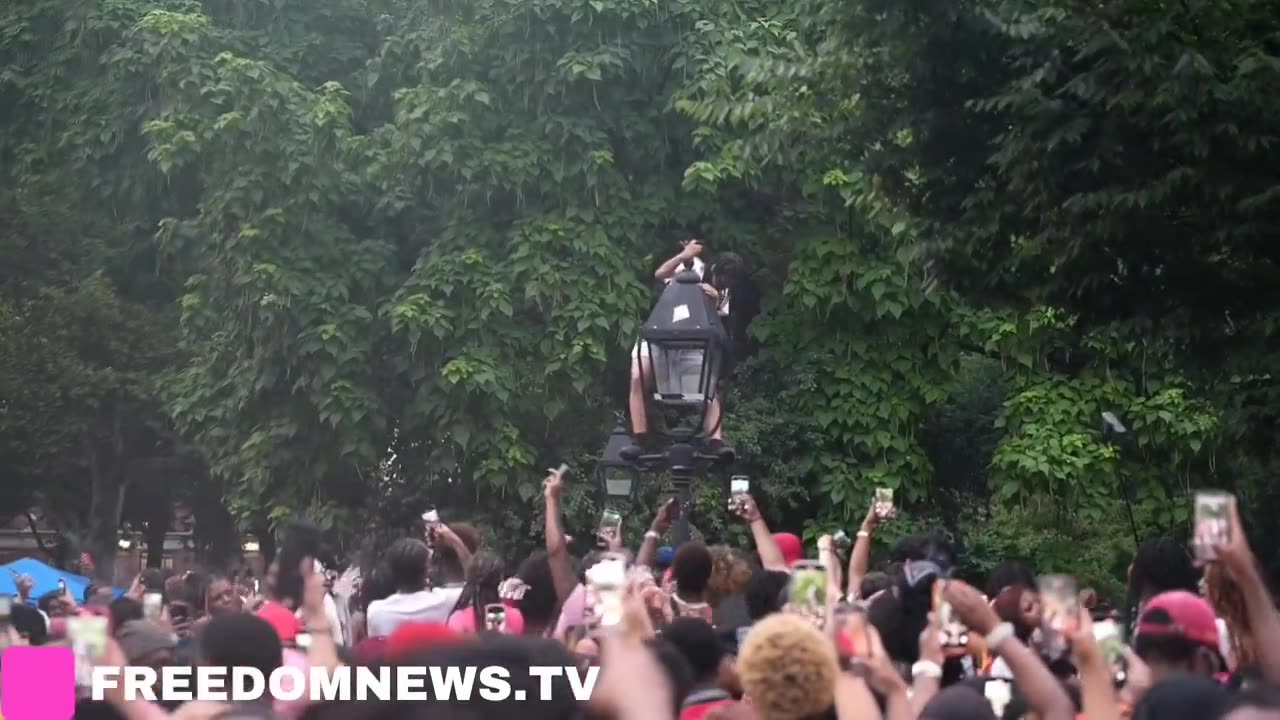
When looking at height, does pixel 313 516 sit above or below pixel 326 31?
below

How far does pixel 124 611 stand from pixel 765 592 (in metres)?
2.87

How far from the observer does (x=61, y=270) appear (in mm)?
29078

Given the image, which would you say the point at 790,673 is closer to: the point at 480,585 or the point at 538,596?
the point at 538,596

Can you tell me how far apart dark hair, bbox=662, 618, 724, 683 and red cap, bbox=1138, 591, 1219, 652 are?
4.63 ft

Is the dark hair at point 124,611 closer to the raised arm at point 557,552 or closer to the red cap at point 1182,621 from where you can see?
the raised arm at point 557,552

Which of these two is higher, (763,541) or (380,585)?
(763,541)

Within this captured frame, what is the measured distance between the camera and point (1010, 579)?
321 inches

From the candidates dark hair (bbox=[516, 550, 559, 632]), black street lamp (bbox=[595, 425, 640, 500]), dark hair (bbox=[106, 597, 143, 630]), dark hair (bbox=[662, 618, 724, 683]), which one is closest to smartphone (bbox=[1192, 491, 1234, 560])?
dark hair (bbox=[662, 618, 724, 683])

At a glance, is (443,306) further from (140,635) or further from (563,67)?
(140,635)

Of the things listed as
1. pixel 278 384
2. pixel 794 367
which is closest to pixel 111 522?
pixel 278 384

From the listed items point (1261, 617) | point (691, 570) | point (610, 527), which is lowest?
point (1261, 617)

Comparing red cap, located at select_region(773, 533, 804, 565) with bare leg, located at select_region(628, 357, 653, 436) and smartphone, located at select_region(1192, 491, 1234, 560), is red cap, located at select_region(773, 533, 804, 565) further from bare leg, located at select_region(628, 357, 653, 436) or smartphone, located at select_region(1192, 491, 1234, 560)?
smartphone, located at select_region(1192, 491, 1234, 560)

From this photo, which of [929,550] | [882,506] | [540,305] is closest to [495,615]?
[882,506]

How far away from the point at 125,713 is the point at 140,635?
1.25 meters
